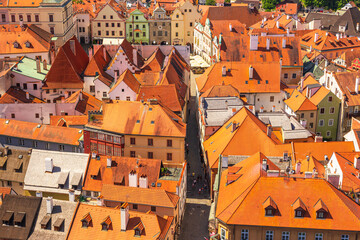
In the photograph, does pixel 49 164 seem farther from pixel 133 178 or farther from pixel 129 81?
pixel 129 81

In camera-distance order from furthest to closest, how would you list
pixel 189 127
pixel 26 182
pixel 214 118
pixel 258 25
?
pixel 258 25 → pixel 189 127 → pixel 214 118 → pixel 26 182

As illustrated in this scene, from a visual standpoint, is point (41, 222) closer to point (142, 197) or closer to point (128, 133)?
point (142, 197)

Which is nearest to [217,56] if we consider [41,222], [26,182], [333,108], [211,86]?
[211,86]

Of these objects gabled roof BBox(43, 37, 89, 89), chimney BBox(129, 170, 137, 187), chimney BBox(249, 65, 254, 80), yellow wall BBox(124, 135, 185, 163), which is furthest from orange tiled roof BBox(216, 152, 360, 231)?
gabled roof BBox(43, 37, 89, 89)

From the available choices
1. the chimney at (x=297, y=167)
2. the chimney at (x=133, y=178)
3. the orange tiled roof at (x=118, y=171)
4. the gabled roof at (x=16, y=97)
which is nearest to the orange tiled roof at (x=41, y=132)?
the gabled roof at (x=16, y=97)

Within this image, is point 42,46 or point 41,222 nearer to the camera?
point 41,222

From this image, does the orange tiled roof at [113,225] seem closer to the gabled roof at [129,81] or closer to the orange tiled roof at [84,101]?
the orange tiled roof at [84,101]

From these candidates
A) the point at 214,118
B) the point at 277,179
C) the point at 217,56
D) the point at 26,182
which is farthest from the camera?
the point at 217,56

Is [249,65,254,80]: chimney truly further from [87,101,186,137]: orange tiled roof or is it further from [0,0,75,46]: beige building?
[0,0,75,46]: beige building
